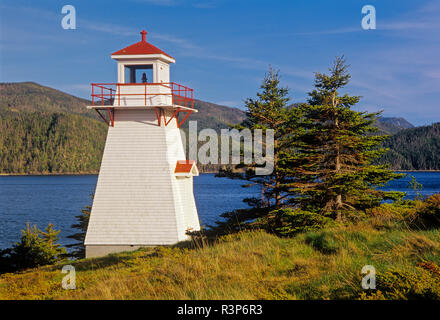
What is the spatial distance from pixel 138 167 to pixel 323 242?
42.8ft

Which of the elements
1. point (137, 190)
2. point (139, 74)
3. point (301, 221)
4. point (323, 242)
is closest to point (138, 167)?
point (137, 190)

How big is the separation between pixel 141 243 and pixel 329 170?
9921 millimetres

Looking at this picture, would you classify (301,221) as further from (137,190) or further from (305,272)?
(137,190)

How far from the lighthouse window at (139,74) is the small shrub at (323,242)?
13588mm

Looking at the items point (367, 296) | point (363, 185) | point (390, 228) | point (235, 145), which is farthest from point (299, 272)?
point (235, 145)

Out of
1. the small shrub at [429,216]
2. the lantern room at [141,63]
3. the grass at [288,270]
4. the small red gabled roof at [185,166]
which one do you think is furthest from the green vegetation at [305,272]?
the lantern room at [141,63]

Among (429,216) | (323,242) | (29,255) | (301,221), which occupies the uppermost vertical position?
(429,216)

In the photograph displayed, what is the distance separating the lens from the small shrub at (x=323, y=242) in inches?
345

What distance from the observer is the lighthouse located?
2016 centimetres

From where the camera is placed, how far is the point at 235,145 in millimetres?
23969

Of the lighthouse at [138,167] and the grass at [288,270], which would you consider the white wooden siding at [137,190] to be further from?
the grass at [288,270]

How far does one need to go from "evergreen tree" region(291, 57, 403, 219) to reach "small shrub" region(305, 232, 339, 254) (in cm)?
563

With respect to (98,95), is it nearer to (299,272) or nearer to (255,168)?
(255,168)

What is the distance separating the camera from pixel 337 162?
1658 centimetres
